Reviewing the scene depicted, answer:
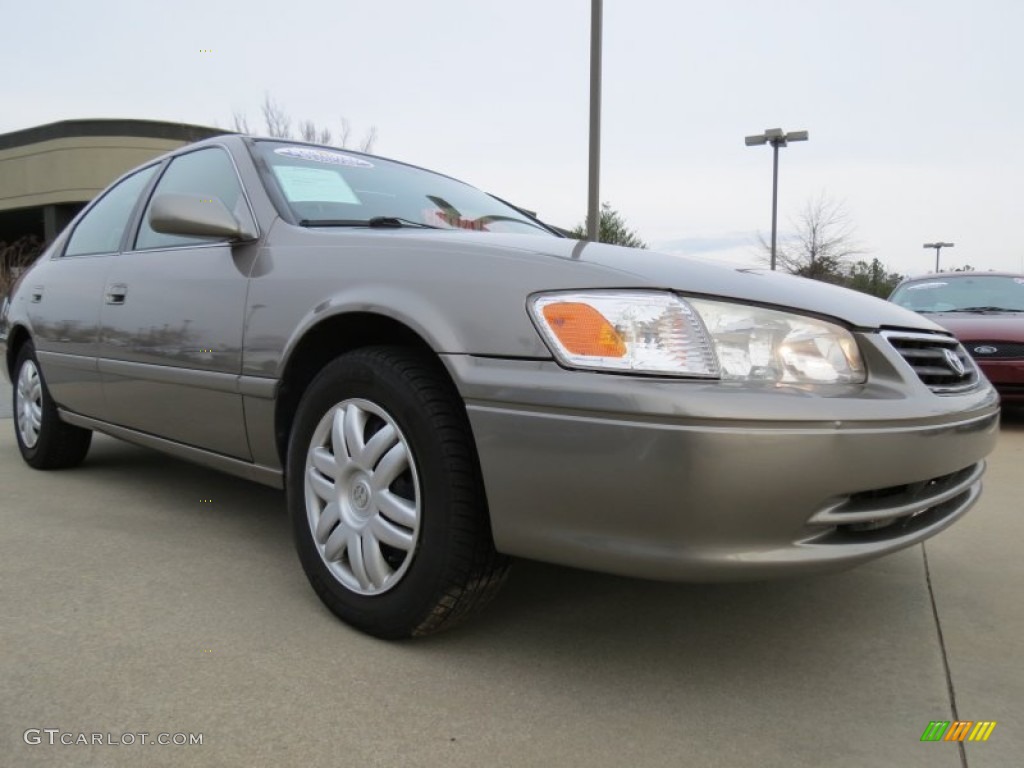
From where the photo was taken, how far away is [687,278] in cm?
186

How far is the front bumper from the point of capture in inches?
64.1

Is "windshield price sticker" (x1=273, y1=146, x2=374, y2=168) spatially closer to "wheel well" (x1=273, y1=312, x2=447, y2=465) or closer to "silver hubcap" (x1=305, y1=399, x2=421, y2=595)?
"wheel well" (x1=273, y1=312, x2=447, y2=465)

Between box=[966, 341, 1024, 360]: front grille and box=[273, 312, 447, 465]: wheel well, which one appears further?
box=[966, 341, 1024, 360]: front grille

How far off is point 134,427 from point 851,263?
27.0 m

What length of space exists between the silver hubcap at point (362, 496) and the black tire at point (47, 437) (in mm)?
2389

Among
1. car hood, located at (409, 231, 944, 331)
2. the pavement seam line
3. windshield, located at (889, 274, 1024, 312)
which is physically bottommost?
the pavement seam line

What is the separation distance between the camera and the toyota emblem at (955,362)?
2.21 meters

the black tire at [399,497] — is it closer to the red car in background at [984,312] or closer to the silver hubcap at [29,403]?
the silver hubcap at [29,403]

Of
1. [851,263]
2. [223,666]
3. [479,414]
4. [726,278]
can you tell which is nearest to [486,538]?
[479,414]

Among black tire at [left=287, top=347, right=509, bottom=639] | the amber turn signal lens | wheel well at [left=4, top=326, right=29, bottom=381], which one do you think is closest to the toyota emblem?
the amber turn signal lens

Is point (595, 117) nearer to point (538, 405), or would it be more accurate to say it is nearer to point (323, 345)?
point (323, 345)

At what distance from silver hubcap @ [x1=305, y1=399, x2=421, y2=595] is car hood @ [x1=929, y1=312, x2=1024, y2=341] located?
16.8 feet

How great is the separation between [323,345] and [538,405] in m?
0.90

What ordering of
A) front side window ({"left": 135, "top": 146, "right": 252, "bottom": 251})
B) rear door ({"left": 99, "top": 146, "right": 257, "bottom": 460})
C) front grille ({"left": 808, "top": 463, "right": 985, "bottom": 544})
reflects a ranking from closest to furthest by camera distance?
1. front grille ({"left": 808, "top": 463, "right": 985, "bottom": 544})
2. rear door ({"left": 99, "top": 146, "right": 257, "bottom": 460})
3. front side window ({"left": 135, "top": 146, "right": 252, "bottom": 251})
